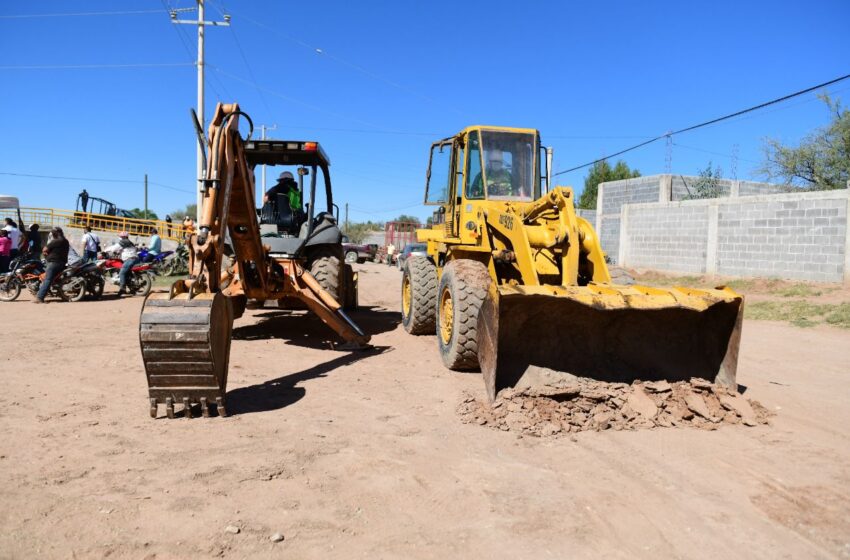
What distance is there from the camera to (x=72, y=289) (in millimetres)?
12328

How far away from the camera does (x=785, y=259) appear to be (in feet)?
50.0

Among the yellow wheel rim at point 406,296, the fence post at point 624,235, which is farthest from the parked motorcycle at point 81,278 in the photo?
the fence post at point 624,235

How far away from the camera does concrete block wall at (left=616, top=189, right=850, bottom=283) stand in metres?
14.1

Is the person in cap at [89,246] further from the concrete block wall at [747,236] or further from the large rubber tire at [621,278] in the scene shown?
the concrete block wall at [747,236]

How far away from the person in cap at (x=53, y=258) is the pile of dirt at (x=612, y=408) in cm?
1010

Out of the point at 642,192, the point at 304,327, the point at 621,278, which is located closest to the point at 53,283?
the point at 304,327

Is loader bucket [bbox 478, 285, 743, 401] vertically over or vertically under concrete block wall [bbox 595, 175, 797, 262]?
under

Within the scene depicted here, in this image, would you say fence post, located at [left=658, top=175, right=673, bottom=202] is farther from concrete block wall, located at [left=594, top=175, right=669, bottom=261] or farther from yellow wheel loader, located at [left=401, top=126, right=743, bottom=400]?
yellow wheel loader, located at [left=401, top=126, right=743, bottom=400]

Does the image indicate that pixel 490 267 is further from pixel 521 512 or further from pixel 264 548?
pixel 264 548

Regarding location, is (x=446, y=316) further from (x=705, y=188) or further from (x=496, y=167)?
(x=705, y=188)

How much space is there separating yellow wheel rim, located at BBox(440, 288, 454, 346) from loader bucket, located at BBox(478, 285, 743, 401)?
1178mm

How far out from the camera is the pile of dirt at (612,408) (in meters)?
4.66

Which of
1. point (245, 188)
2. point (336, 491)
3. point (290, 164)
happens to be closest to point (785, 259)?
point (290, 164)

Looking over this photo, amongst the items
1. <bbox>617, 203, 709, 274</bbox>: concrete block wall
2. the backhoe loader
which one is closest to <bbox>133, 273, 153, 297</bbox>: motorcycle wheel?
the backhoe loader
